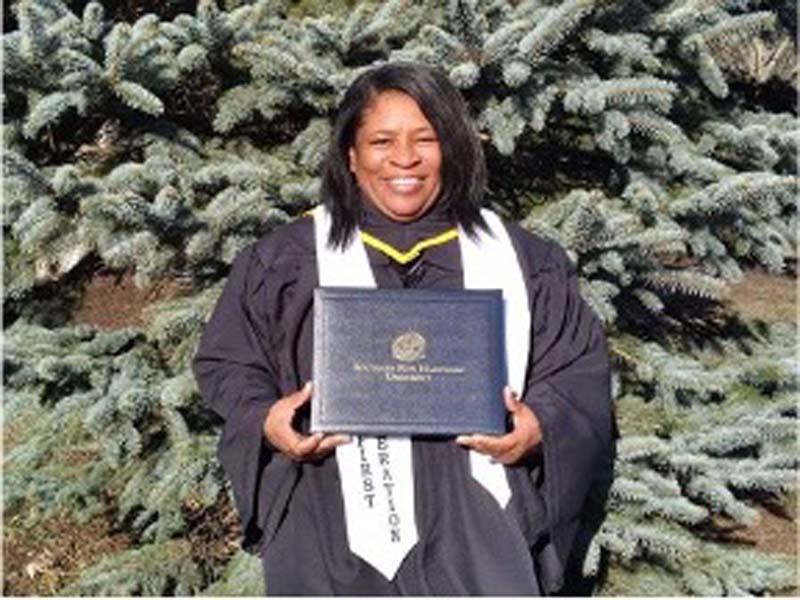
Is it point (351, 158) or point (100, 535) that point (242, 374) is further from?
point (100, 535)

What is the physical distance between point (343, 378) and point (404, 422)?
0.16m

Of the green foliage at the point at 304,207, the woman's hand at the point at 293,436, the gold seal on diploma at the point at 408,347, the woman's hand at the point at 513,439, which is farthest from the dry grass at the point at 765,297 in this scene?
the woman's hand at the point at 293,436

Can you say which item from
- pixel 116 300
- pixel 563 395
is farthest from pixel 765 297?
pixel 563 395

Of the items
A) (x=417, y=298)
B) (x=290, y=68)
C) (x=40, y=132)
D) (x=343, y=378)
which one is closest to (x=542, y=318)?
(x=417, y=298)

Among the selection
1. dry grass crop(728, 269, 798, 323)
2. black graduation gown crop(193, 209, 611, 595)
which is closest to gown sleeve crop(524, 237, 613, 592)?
black graduation gown crop(193, 209, 611, 595)

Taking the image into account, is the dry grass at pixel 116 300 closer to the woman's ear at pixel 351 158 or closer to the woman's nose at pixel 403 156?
the woman's ear at pixel 351 158

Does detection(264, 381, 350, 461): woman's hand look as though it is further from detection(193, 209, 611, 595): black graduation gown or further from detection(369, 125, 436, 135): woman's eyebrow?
detection(369, 125, 436, 135): woman's eyebrow

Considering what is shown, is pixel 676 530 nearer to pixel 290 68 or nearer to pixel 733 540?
pixel 733 540

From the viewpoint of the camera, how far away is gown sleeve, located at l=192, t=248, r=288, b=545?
2.42 m

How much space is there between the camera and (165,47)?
357cm

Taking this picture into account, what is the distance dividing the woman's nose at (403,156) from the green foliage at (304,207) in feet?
3.17

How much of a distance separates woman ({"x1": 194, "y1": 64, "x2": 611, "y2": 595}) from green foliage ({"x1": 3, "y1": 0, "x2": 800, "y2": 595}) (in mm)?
844

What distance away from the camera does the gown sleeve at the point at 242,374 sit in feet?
7.93

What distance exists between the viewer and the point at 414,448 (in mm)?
2426
